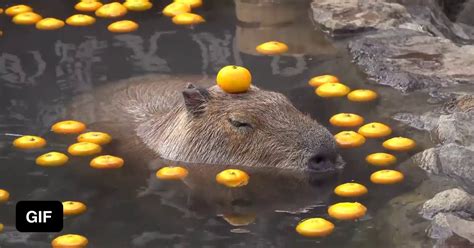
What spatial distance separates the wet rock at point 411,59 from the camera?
9414 mm

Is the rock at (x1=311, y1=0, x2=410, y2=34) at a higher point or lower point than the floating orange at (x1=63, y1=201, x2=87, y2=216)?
higher

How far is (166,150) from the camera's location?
8719 millimetres

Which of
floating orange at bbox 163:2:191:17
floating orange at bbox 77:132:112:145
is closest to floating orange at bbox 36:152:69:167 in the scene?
floating orange at bbox 77:132:112:145

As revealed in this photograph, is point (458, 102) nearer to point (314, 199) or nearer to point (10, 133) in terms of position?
point (314, 199)

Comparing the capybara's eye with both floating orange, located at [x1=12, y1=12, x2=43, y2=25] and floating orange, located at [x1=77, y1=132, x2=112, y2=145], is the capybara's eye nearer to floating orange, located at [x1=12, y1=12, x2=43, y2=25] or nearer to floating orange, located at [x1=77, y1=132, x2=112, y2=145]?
floating orange, located at [x1=77, y1=132, x2=112, y2=145]

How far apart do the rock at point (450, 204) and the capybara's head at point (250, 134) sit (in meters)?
1.15

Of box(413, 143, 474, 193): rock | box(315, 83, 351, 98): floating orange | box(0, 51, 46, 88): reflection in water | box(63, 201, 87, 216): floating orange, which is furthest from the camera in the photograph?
box(0, 51, 46, 88): reflection in water

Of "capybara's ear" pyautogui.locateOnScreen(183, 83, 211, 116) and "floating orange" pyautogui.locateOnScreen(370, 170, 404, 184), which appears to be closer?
"floating orange" pyautogui.locateOnScreen(370, 170, 404, 184)

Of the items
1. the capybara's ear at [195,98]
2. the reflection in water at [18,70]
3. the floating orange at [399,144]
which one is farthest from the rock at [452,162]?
the reflection in water at [18,70]

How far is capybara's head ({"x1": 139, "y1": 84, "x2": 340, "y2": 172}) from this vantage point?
8305 millimetres

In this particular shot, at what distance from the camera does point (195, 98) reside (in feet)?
28.0

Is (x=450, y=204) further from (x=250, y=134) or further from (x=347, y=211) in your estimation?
(x=250, y=134)

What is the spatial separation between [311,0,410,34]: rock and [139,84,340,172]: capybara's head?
222 cm

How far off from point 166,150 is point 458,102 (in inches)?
89.2
